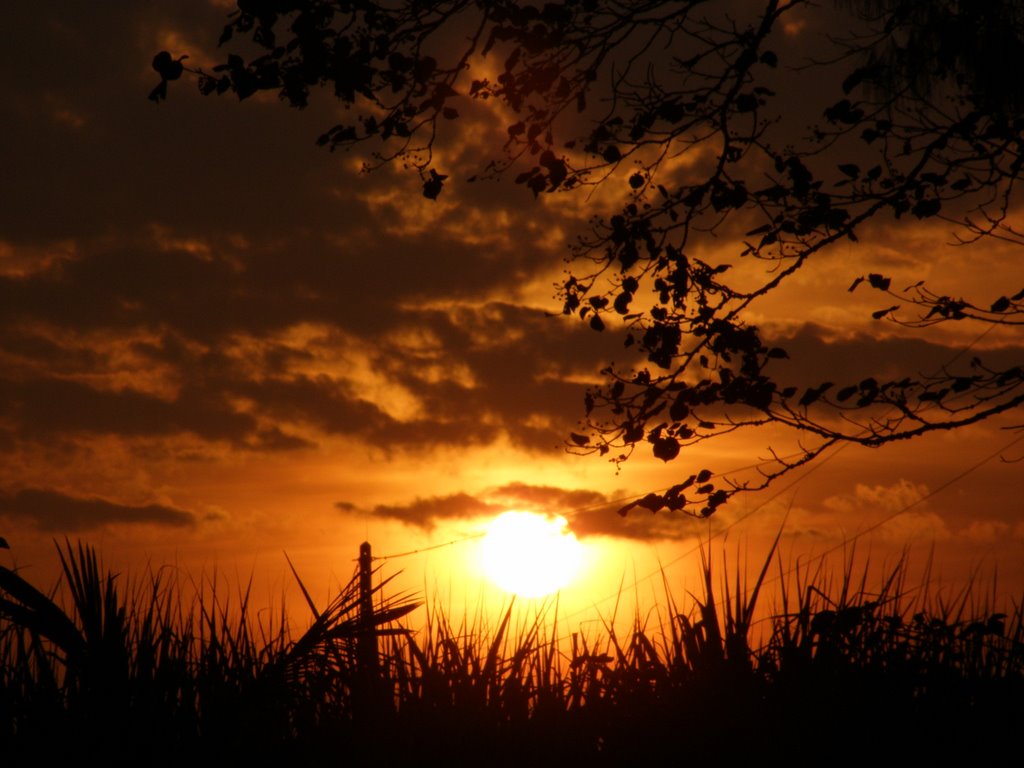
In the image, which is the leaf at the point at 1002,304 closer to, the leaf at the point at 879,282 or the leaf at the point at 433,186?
the leaf at the point at 879,282

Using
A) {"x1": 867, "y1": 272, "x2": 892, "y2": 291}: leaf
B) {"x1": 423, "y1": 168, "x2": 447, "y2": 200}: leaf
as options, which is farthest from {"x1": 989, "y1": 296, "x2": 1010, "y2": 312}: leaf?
{"x1": 423, "y1": 168, "x2": 447, "y2": 200}: leaf

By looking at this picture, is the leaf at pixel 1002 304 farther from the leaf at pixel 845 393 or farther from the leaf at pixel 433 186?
the leaf at pixel 433 186

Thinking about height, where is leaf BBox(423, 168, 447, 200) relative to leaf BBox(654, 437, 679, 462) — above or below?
above

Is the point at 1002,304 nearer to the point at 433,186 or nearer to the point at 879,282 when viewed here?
the point at 879,282

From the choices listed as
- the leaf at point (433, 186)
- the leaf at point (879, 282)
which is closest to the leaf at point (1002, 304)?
the leaf at point (879, 282)

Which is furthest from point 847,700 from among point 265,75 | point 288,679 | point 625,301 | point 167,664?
point 265,75

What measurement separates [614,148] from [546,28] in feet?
2.96

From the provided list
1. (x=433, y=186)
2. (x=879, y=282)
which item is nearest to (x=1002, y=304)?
(x=879, y=282)

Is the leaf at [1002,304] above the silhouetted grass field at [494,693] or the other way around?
above

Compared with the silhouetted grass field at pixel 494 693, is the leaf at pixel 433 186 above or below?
above

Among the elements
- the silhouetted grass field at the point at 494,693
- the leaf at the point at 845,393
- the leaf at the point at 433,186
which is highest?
the leaf at the point at 433,186

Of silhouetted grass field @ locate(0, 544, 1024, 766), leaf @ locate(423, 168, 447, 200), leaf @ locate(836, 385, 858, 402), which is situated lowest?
silhouetted grass field @ locate(0, 544, 1024, 766)

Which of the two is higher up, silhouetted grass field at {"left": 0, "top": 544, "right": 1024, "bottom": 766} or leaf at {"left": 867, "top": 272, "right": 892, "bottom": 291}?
leaf at {"left": 867, "top": 272, "right": 892, "bottom": 291}

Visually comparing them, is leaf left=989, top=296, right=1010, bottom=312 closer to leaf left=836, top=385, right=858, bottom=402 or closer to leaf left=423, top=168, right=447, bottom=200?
leaf left=836, top=385, right=858, bottom=402
